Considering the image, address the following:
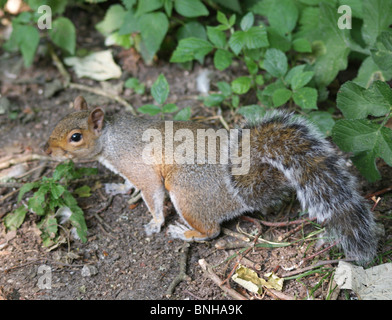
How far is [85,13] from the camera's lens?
450 cm

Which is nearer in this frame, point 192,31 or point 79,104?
point 79,104

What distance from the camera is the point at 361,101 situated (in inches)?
99.5

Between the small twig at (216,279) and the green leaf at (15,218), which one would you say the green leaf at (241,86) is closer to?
the small twig at (216,279)

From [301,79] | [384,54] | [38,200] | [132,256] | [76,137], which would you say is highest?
[384,54]

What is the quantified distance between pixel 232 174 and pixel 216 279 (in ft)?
1.99

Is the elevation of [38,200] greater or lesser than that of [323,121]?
lesser

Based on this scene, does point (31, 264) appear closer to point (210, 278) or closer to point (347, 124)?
point (210, 278)

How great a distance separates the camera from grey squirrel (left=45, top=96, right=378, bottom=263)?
224 cm

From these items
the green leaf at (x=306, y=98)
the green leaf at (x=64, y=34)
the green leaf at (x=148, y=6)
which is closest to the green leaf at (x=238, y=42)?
the green leaf at (x=306, y=98)

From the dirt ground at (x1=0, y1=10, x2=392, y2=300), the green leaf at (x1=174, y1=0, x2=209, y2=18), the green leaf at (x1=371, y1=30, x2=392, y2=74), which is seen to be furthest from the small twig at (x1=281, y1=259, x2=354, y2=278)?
the green leaf at (x1=174, y1=0, x2=209, y2=18)

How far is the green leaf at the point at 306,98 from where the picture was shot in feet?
9.01

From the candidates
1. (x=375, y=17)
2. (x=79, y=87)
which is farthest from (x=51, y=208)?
(x=375, y=17)

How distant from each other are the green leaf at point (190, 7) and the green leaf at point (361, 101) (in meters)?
1.43

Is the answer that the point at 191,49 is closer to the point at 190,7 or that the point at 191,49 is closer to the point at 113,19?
the point at 190,7
